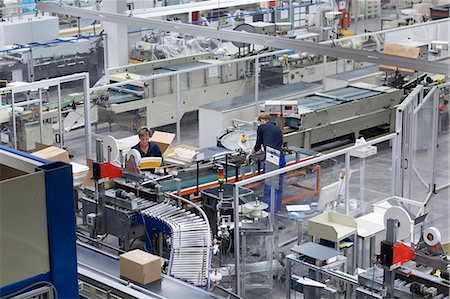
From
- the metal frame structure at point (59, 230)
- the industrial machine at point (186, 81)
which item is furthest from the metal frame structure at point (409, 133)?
the metal frame structure at point (59, 230)

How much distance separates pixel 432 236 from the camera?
17.0 feet

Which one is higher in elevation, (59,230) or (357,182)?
(59,230)

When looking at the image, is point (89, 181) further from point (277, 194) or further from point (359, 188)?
point (359, 188)

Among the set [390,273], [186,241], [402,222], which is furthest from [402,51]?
[390,273]

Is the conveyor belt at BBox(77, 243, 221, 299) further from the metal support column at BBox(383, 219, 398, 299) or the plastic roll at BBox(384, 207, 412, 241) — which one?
the plastic roll at BBox(384, 207, 412, 241)

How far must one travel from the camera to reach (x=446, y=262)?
16.8 ft

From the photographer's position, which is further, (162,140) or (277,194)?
(162,140)

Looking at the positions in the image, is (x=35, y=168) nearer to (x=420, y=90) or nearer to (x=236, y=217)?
(x=236, y=217)

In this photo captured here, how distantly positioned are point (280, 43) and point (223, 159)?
1.25 metres

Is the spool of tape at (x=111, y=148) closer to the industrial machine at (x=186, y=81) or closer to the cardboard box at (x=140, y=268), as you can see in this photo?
the cardboard box at (x=140, y=268)

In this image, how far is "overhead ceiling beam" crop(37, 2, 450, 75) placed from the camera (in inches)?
252

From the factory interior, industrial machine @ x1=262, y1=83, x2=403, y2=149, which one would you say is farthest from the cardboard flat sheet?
industrial machine @ x1=262, y1=83, x2=403, y2=149

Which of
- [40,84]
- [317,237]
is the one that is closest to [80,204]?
[40,84]

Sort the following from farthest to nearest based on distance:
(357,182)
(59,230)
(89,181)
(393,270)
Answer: (357,182) < (89,181) < (393,270) < (59,230)
